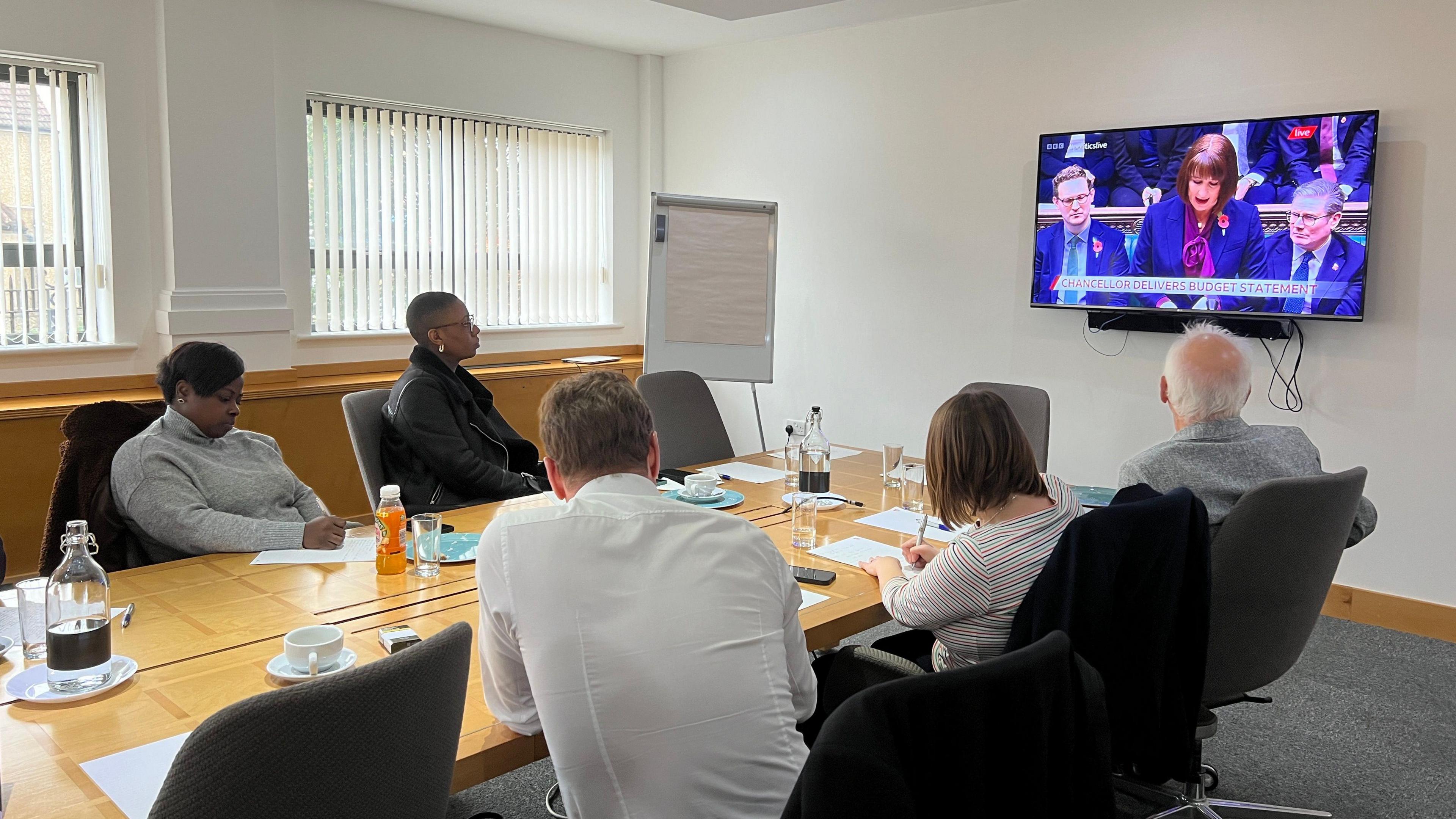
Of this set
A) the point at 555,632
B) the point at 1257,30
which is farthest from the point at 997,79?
the point at 555,632

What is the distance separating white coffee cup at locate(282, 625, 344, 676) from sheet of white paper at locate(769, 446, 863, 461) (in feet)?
7.29

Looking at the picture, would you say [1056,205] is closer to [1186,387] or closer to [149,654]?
[1186,387]

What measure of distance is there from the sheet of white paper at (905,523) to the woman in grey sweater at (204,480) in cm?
136

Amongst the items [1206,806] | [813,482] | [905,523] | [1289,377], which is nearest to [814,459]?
[813,482]

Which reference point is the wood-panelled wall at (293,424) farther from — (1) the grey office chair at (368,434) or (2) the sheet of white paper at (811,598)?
(2) the sheet of white paper at (811,598)

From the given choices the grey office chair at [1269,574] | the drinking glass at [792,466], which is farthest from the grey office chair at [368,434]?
the grey office chair at [1269,574]

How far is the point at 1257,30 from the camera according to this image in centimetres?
425

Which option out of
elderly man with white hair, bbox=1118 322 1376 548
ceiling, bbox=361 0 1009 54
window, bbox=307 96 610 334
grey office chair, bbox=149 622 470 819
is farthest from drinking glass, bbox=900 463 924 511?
window, bbox=307 96 610 334

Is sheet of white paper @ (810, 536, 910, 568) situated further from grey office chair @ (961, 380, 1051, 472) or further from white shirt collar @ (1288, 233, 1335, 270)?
white shirt collar @ (1288, 233, 1335, 270)

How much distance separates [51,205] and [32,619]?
3.48 meters

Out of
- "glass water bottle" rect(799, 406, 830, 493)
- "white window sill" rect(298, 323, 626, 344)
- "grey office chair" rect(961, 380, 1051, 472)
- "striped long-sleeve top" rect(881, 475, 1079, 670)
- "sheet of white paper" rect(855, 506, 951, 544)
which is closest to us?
"striped long-sleeve top" rect(881, 475, 1079, 670)

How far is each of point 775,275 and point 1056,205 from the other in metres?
1.69

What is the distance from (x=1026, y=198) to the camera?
498 cm

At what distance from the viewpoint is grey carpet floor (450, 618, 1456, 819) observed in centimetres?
277
